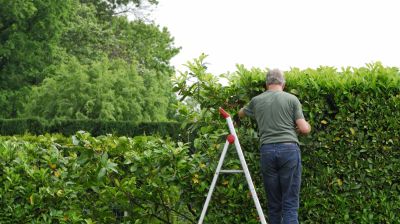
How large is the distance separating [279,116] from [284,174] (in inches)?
20.5

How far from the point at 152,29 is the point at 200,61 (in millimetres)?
32794

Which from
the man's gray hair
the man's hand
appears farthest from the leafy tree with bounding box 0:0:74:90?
the man's gray hair

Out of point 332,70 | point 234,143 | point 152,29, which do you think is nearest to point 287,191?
point 234,143

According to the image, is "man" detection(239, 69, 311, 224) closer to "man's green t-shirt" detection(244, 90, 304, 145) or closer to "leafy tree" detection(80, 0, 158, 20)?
"man's green t-shirt" detection(244, 90, 304, 145)

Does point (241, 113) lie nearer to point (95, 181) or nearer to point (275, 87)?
point (275, 87)

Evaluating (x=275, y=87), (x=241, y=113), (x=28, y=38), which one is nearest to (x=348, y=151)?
(x=275, y=87)

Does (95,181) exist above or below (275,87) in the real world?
below

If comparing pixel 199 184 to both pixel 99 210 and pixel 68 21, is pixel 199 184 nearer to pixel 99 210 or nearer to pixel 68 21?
pixel 99 210

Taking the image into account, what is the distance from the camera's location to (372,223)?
21.7ft

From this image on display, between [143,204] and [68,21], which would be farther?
[68,21]

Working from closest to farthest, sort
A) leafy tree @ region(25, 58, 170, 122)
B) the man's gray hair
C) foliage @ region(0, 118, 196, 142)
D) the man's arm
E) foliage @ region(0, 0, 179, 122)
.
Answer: the man's arm < the man's gray hair < foliage @ region(0, 118, 196, 142) < leafy tree @ region(25, 58, 170, 122) < foliage @ region(0, 0, 179, 122)

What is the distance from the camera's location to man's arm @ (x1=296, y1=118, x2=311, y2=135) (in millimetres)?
6086

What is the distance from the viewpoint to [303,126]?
6.10 meters

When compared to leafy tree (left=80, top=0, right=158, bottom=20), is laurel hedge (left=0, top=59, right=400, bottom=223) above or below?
below
